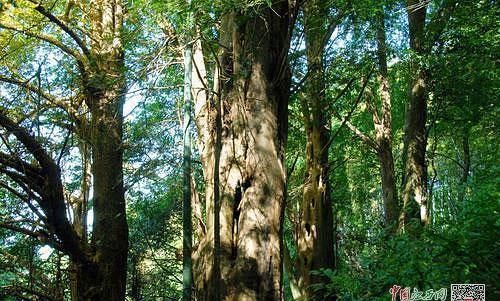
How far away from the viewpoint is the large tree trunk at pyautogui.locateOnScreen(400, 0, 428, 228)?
29.8ft

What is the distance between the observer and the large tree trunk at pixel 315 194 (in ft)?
25.9

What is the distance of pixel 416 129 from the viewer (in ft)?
31.0

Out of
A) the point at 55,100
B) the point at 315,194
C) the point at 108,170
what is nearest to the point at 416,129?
the point at 315,194

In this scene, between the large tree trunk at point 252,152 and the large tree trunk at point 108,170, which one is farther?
the large tree trunk at point 108,170

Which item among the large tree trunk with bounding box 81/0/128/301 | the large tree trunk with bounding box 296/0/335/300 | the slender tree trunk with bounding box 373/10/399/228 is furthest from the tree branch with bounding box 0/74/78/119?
the slender tree trunk with bounding box 373/10/399/228

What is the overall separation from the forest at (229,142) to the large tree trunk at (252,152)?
0.05ft

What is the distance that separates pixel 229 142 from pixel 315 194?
4.16m

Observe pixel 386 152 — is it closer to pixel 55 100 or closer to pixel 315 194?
pixel 315 194

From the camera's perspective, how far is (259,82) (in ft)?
14.7

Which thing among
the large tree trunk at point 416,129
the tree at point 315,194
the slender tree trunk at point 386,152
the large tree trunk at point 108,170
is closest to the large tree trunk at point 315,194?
the tree at point 315,194

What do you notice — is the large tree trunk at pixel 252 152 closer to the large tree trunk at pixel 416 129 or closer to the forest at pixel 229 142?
the forest at pixel 229 142

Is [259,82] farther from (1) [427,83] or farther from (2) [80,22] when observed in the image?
(1) [427,83]

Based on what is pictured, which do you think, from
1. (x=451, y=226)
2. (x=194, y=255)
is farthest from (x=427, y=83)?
(x=194, y=255)

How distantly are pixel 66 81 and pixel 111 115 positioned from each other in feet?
2.58
